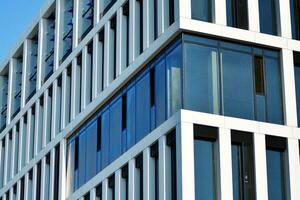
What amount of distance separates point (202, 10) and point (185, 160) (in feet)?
22.2

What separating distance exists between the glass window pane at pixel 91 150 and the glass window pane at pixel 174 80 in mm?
9281

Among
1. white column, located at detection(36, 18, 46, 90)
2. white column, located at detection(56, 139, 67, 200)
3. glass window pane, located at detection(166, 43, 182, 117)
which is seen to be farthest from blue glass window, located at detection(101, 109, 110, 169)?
white column, located at detection(36, 18, 46, 90)

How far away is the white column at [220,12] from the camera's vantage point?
131ft

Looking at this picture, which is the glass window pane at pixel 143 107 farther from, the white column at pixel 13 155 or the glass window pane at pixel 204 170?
the white column at pixel 13 155

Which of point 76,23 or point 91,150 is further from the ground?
point 76,23

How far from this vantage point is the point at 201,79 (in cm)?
3884

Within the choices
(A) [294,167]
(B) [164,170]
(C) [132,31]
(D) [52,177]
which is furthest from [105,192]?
(A) [294,167]

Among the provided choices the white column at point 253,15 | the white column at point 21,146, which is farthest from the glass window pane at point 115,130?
the white column at point 21,146

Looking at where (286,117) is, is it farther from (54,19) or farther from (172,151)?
(54,19)

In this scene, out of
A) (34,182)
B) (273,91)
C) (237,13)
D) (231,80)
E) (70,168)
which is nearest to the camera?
(231,80)

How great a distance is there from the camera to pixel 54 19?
58562 mm

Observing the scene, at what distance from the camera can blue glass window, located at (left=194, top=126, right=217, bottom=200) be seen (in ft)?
121

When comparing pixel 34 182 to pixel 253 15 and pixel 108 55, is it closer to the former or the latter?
pixel 108 55

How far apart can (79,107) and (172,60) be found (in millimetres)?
11921
